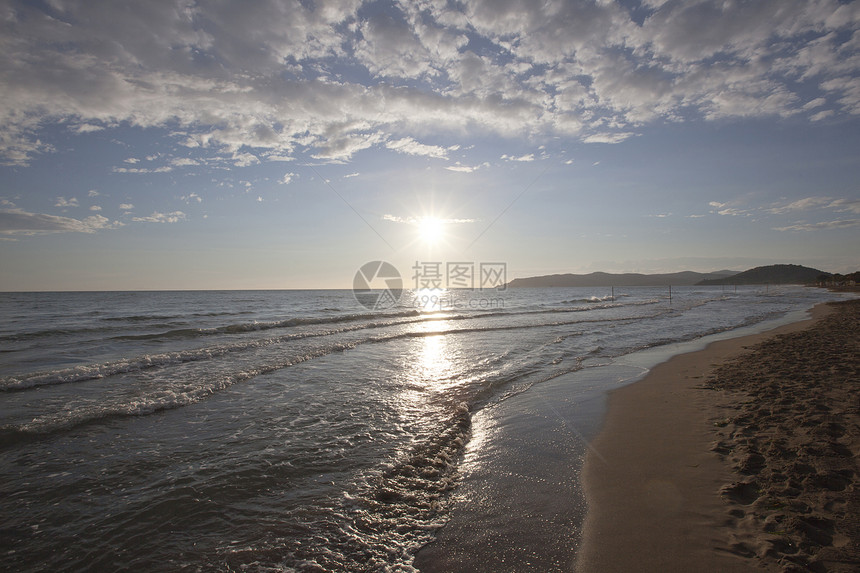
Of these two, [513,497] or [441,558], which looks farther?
[513,497]

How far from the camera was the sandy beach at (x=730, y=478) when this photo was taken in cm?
306

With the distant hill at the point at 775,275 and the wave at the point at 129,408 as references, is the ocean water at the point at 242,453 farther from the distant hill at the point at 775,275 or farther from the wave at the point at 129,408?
the distant hill at the point at 775,275

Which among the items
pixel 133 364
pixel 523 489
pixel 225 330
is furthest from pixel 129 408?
pixel 225 330

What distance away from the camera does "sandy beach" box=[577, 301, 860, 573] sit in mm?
3062

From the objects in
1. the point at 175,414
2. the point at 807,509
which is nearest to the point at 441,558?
the point at 807,509

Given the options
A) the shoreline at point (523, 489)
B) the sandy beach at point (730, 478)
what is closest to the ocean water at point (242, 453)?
the shoreline at point (523, 489)

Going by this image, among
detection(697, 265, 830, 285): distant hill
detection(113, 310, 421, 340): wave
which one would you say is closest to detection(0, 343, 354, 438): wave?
detection(113, 310, 421, 340): wave

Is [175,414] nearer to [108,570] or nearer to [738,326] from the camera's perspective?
[108,570]

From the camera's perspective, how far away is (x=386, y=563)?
126 inches

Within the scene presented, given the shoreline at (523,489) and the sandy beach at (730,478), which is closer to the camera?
the sandy beach at (730,478)

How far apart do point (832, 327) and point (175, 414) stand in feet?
76.1

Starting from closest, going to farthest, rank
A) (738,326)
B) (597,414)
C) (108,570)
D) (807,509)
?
(108,570)
(807,509)
(597,414)
(738,326)

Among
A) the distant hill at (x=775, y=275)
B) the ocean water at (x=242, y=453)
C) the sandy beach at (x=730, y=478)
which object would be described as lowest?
the ocean water at (x=242, y=453)

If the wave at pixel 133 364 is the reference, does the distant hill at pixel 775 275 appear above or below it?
above
